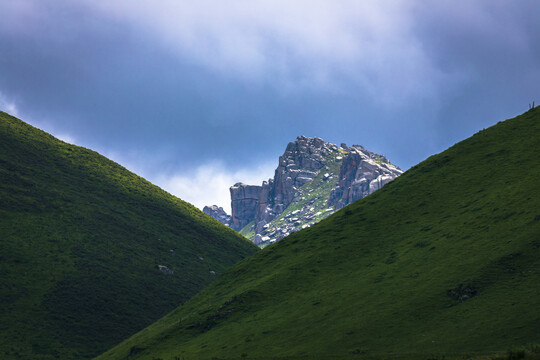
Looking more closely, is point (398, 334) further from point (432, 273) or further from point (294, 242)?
point (294, 242)

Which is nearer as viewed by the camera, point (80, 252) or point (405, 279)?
point (405, 279)

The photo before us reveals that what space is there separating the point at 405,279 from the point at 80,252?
97352mm

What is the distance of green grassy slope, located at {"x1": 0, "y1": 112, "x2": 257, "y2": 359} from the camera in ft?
346

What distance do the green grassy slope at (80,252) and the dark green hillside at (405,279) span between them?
835 inches

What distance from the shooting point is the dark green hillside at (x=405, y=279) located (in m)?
51.2

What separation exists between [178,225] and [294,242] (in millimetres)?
86140

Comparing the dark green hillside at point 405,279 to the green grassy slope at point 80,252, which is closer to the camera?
the dark green hillside at point 405,279

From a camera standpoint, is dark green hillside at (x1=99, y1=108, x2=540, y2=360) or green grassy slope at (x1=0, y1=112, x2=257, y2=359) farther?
green grassy slope at (x1=0, y1=112, x2=257, y2=359)

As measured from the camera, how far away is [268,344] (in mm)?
64312

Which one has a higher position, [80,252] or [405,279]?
[80,252]

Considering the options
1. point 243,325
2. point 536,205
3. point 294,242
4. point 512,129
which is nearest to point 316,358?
point 243,325

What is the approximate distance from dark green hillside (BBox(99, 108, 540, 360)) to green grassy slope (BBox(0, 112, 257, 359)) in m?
21.2

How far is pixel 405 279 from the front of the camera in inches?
2621

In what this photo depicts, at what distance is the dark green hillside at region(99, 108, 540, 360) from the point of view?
2014 inches
